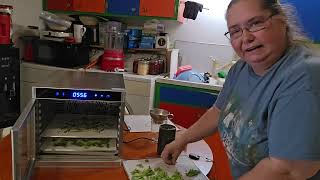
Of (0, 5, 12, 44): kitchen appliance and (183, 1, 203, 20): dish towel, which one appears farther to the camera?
(183, 1, 203, 20): dish towel

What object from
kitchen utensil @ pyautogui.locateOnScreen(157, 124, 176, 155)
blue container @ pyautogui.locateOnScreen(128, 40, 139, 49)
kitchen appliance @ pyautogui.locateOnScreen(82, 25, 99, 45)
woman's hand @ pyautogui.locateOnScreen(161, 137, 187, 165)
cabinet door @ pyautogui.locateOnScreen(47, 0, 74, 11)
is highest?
cabinet door @ pyautogui.locateOnScreen(47, 0, 74, 11)

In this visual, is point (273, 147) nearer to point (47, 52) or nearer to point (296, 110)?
point (296, 110)

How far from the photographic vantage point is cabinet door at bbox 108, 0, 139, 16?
344 centimetres

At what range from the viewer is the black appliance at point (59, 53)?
3.22m

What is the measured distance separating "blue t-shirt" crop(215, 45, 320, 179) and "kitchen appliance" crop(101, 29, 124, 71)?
2377 millimetres

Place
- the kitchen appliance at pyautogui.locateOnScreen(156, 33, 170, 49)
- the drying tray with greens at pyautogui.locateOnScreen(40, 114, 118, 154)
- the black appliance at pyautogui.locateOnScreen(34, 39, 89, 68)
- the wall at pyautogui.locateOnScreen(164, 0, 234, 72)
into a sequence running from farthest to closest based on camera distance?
the wall at pyautogui.locateOnScreen(164, 0, 234, 72), the kitchen appliance at pyautogui.locateOnScreen(156, 33, 170, 49), the black appliance at pyautogui.locateOnScreen(34, 39, 89, 68), the drying tray with greens at pyautogui.locateOnScreen(40, 114, 118, 154)

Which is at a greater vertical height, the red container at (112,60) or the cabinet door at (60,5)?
the cabinet door at (60,5)

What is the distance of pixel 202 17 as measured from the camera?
3637 mm

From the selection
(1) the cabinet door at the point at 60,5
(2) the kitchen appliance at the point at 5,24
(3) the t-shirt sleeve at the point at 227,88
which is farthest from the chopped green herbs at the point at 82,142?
(1) the cabinet door at the point at 60,5

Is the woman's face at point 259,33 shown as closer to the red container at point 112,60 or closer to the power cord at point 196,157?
the power cord at point 196,157

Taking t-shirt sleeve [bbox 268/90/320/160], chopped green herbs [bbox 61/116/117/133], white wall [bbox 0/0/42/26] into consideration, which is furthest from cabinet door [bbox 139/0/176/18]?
t-shirt sleeve [bbox 268/90/320/160]

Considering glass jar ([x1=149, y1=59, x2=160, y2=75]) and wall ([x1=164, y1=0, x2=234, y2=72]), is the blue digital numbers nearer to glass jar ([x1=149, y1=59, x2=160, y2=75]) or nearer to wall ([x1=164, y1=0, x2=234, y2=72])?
glass jar ([x1=149, y1=59, x2=160, y2=75])

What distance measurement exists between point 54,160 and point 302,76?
972 millimetres

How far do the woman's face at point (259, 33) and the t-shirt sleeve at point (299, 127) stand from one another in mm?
164
